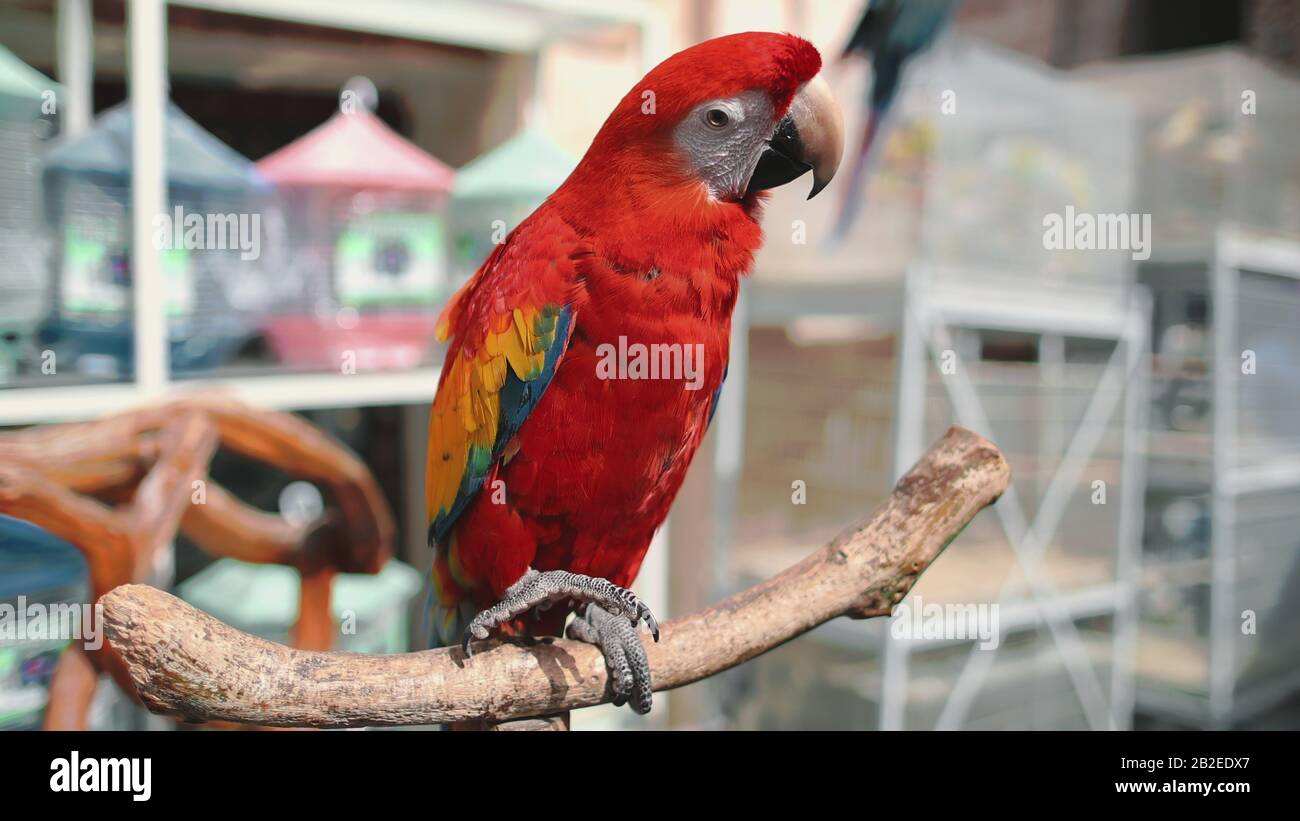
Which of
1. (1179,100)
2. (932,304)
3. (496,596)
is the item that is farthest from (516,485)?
(1179,100)

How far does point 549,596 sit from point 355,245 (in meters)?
0.66

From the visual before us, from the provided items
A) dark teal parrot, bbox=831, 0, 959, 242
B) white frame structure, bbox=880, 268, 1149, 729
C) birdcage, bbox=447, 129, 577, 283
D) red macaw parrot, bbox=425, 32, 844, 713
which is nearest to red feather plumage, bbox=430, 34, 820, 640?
red macaw parrot, bbox=425, 32, 844, 713

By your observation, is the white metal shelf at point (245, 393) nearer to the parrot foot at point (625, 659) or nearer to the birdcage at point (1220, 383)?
the parrot foot at point (625, 659)

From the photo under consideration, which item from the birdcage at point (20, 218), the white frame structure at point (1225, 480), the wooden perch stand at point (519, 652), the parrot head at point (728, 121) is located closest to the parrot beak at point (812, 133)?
the parrot head at point (728, 121)

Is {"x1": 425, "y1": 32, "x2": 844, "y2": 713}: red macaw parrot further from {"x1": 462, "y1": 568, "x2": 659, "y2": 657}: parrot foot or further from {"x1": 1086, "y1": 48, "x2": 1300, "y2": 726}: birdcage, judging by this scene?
{"x1": 1086, "y1": 48, "x2": 1300, "y2": 726}: birdcage

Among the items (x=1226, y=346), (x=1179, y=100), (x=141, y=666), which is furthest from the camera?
(x=1179, y=100)

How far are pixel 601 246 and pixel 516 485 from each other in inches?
6.3

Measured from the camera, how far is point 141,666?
454mm

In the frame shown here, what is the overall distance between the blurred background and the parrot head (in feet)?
1.69

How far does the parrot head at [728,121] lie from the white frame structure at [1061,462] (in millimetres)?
690

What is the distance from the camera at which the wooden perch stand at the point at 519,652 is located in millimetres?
461

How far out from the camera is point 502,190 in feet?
3.32

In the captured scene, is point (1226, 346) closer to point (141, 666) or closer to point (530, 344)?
point (530, 344)

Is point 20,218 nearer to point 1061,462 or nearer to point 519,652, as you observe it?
point 519,652
